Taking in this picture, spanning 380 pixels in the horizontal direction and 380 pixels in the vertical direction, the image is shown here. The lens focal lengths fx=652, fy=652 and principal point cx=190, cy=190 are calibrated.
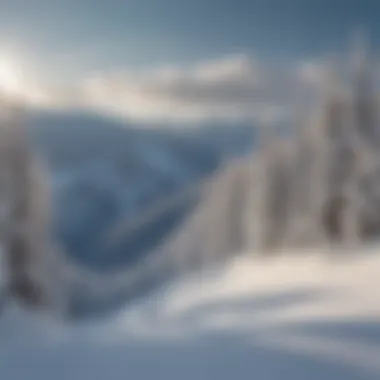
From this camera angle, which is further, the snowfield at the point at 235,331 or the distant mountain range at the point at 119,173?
the distant mountain range at the point at 119,173

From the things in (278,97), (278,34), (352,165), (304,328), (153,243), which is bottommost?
(304,328)

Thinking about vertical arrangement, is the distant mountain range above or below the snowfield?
above

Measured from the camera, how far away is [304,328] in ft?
4.17

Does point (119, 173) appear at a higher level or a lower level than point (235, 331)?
higher

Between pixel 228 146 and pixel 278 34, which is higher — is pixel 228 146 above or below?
below

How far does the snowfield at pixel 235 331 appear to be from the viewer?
1.22 metres

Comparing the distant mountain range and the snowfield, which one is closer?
the snowfield

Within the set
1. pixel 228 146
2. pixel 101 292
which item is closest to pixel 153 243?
pixel 101 292

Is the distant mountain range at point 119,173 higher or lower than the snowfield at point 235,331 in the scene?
higher

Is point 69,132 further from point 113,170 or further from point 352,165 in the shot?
point 352,165

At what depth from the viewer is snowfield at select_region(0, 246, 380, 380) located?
1.22m

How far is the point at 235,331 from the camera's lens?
128 centimetres

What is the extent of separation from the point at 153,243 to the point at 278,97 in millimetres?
398

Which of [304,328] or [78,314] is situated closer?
[304,328]
